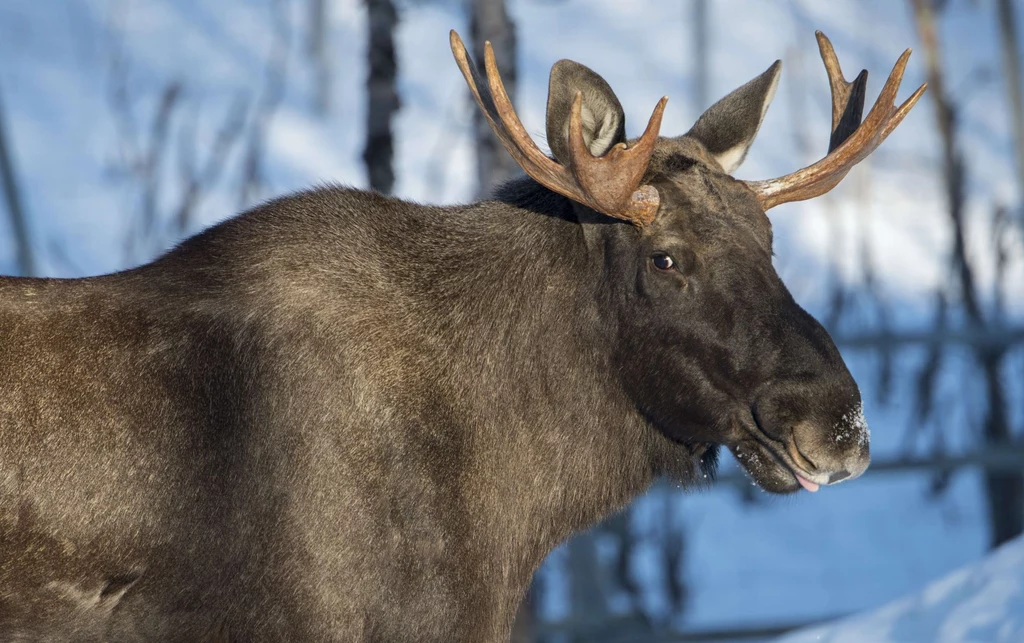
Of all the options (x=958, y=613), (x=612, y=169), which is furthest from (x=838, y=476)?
(x=958, y=613)

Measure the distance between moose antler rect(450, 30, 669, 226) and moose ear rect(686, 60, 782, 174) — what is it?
2.19 ft

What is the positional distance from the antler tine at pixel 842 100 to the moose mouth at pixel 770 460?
126cm

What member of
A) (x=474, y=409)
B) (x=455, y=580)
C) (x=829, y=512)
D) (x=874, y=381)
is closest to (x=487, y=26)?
(x=474, y=409)

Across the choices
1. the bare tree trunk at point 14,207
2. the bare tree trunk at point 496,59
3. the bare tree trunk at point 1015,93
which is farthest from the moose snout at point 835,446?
the bare tree trunk at point 1015,93

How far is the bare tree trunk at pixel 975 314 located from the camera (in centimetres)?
1022

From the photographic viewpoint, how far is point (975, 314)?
415 inches

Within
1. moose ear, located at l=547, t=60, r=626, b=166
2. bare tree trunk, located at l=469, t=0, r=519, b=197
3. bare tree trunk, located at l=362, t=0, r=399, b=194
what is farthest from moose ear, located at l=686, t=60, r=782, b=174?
bare tree trunk, located at l=362, t=0, r=399, b=194

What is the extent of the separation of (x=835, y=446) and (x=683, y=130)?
66.3 ft

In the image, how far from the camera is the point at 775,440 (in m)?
3.88

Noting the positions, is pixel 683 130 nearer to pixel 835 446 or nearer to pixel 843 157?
pixel 843 157

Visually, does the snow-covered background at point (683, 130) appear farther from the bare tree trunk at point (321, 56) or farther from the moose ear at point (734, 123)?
the moose ear at point (734, 123)

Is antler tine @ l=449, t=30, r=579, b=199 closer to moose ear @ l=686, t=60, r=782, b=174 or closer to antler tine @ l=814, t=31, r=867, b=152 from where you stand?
moose ear @ l=686, t=60, r=782, b=174

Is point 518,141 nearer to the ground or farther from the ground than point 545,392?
farther from the ground

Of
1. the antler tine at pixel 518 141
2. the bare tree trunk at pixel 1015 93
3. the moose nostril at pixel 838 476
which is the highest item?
the bare tree trunk at pixel 1015 93
